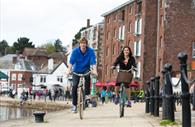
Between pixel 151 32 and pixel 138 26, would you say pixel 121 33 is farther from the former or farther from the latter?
pixel 151 32

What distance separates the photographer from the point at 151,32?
84.4m

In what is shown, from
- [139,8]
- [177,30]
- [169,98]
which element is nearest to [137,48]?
[139,8]

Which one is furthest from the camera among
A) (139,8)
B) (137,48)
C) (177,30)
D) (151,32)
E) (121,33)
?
(121,33)

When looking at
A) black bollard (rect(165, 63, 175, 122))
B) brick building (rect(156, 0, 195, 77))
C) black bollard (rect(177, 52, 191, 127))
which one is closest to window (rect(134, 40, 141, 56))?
brick building (rect(156, 0, 195, 77))

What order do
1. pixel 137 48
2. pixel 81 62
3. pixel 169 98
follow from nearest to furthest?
pixel 169 98 < pixel 81 62 < pixel 137 48

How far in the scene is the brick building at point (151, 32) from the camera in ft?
250

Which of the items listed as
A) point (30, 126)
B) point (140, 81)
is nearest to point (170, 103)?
point (30, 126)

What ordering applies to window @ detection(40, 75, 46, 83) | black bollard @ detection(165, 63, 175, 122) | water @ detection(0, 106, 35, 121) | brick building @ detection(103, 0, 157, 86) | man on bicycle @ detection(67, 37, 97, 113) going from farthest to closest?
window @ detection(40, 75, 46, 83), brick building @ detection(103, 0, 157, 86), water @ detection(0, 106, 35, 121), man on bicycle @ detection(67, 37, 97, 113), black bollard @ detection(165, 63, 175, 122)

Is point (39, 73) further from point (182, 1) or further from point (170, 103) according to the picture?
point (170, 103)

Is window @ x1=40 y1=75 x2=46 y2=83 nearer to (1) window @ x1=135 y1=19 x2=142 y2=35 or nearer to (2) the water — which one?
(1) window @ x1=135 y1=19 x2=142 y2=35

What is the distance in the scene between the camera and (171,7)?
76.6m

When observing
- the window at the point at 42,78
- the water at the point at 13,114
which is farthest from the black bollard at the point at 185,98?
the window at the point at 42,78

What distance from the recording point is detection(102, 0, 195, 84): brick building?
3002 inches

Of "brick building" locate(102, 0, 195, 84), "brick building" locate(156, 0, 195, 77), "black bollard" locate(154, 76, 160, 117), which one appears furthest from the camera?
"brick building" locate(102, 0, 195, 84)
